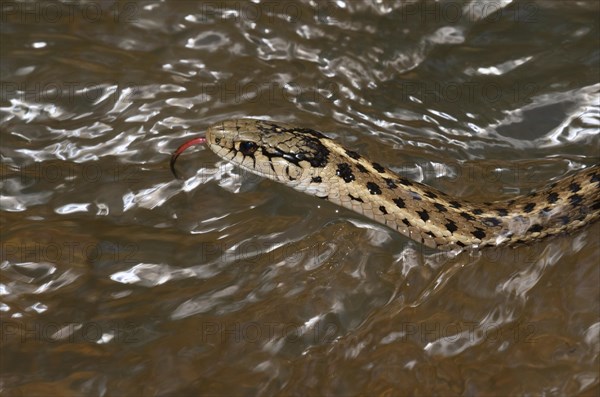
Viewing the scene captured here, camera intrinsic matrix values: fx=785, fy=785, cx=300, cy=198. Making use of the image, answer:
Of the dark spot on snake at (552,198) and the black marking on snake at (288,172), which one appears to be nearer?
the dark spot on snake at (552,198)

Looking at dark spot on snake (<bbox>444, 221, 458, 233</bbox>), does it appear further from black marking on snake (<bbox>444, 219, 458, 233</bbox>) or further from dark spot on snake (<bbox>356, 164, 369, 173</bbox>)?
dark spot on snake (<bbox>356, 164, 369, 173</bbox>)

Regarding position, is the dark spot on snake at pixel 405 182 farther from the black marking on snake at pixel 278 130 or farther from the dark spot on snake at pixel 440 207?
the black marking on snake at pixel 278 130

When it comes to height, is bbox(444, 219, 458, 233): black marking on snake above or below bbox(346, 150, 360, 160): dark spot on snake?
below

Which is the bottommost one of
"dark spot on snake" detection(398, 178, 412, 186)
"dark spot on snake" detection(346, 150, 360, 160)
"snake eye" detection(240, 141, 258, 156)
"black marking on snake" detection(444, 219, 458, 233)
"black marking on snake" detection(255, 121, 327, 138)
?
"black marking on snake" detection(444, 219, 458, 233)

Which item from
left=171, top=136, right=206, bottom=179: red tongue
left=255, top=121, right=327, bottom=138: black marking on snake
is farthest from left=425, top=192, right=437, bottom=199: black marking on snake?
left=171, top=136, right=206, bottom=179: red tongue

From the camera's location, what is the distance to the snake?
5.98 m

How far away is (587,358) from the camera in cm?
543

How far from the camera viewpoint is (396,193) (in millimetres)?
6066

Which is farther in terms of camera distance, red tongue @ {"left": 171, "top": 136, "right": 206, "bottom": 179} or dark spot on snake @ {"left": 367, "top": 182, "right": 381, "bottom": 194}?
red tongue @ {"left": 171, "top": 136, "right": 206, "bottom": 179}

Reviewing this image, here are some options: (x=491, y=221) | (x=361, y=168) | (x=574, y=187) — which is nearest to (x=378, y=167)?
(x=361, y=168)

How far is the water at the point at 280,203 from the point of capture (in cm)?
552

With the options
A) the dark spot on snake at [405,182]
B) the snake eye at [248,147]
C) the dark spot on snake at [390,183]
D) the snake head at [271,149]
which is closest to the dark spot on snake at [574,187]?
the dark spot on snake at [405,182]

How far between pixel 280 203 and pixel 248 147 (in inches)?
21.9

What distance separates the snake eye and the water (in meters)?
0.38
